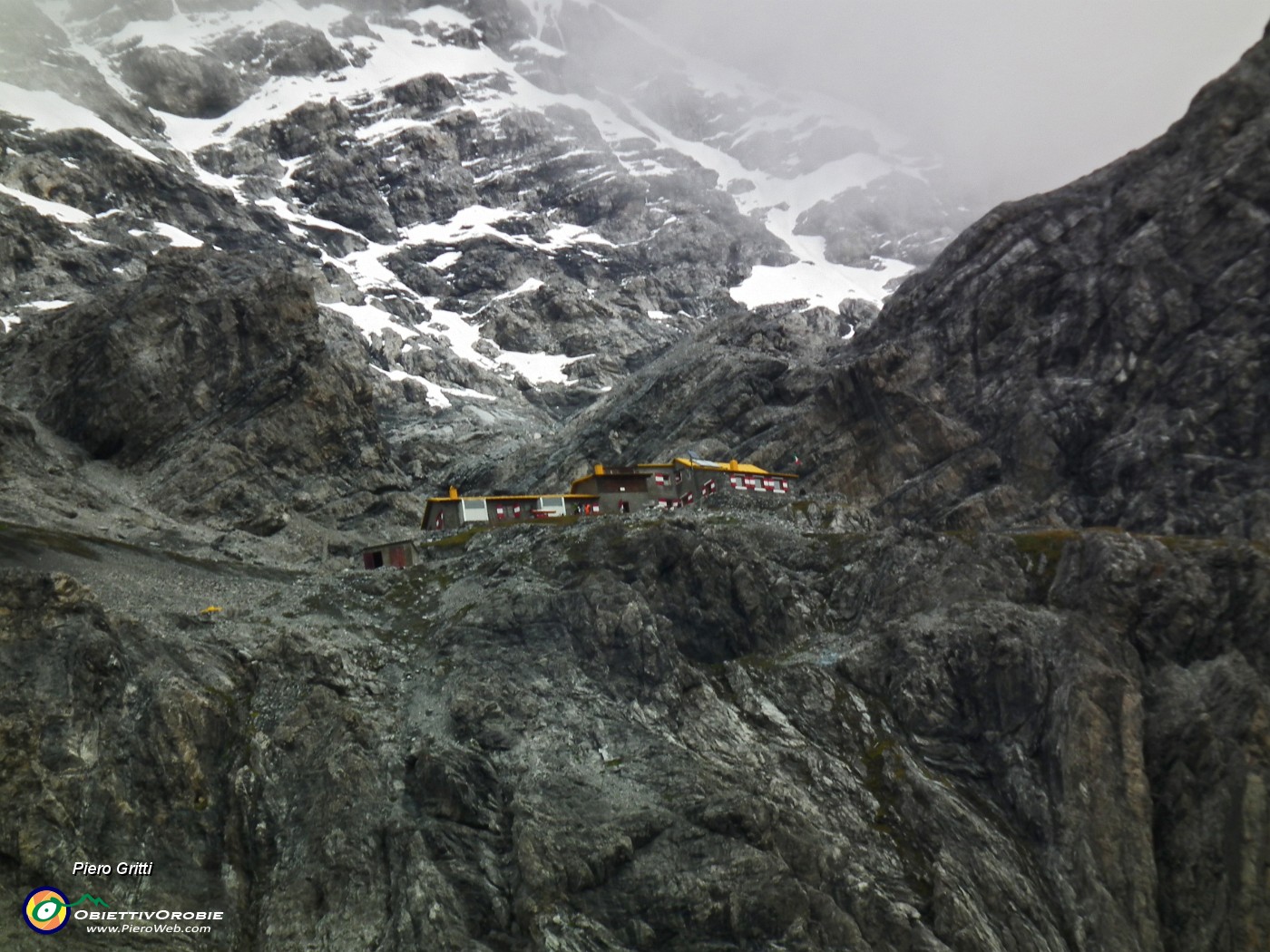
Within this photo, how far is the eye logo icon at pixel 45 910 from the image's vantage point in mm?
39031

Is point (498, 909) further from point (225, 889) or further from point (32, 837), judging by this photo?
point (32, 837)

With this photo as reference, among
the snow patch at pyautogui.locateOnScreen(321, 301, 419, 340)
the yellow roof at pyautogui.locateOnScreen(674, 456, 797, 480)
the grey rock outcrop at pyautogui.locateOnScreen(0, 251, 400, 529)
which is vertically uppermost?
the yellow roof at pyautogui.locateOnScreen(674, 456, 797, 480)

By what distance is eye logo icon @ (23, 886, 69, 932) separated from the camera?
39031 millimetres

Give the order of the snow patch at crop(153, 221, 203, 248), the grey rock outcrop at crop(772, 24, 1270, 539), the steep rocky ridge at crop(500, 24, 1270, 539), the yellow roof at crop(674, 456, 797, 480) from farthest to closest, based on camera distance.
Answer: the snow patch at crop(153, 221, 203, 248) < the yellow roof at crop(674, 456, 797, 480) < the steep rocky ridge at crop(500, 24, 1270, 539) < the grey rock outcrop at crop(772, 24, 1270, 539)

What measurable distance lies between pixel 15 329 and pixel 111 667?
9287 cm

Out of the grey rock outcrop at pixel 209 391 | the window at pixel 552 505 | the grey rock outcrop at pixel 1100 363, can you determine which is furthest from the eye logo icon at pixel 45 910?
the grey rock outcrop at pixel 1100 363

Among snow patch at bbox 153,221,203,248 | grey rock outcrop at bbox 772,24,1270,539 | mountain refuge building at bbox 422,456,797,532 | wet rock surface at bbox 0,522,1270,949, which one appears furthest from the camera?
snow patch at bbox 153,221,203,248

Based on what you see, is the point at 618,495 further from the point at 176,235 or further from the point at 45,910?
the point at 176,235

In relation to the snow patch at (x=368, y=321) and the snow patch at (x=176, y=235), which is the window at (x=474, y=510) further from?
the snow patch at (x=176, y=235)

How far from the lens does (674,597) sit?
69125 millimetres

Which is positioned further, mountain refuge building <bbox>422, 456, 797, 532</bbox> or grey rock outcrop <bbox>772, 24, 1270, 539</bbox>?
mountain refuge building <bbox>422, 456, 797, 532</bbox>

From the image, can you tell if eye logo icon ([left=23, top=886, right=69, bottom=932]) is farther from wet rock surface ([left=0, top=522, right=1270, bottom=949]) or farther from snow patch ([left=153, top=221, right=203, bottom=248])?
snow patch ([left=153, top=221, right=203, bottom=248])

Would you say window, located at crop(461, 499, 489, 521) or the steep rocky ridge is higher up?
the steep rocky ridge

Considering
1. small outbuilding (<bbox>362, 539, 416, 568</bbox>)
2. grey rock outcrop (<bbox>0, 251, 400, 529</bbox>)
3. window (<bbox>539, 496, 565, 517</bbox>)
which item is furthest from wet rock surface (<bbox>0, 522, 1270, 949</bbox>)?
grey rock outcrop (<bbox>0, 251, 400, 529</bbox>)
